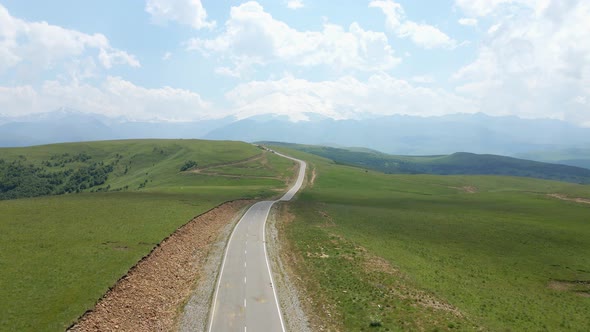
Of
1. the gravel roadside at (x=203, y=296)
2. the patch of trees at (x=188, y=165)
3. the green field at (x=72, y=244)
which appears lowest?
the gravel roadside at (x=203, y=296)

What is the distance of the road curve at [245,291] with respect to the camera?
25.6 m

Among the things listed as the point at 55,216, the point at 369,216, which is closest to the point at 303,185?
the point at 369,216

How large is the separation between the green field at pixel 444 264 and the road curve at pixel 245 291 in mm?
3859

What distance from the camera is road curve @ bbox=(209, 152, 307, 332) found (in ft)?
84.0

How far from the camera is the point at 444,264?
4216cm

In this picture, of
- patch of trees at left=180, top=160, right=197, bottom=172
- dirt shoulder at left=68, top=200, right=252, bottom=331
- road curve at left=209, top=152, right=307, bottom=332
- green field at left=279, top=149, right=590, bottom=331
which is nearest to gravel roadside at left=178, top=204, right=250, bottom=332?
dirt shoulder at left=68, top=200, right=252, bottom=331

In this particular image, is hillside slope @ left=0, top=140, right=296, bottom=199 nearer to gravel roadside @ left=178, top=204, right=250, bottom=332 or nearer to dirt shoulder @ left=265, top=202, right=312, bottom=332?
dirt shoulder @ left=265, top=202, right=312, bottom=332

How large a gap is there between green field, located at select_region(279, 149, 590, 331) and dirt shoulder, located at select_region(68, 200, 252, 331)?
11.6 m

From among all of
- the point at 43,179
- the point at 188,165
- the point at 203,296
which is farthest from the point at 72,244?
the point at 43,179

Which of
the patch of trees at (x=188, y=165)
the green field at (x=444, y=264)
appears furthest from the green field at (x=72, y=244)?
the patch of trees at (x=188, y=165)

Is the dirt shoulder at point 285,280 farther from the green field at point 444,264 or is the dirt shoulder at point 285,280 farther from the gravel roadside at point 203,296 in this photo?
the gravel roadside at point 203,296

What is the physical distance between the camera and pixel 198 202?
67.1 m

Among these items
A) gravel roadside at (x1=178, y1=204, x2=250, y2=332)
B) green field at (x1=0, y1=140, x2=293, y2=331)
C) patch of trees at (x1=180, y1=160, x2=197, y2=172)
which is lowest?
gravel roadside at (x1=178, y1=204, x2=250, y2=332)

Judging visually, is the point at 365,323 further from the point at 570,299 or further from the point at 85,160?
the point at 85,160
